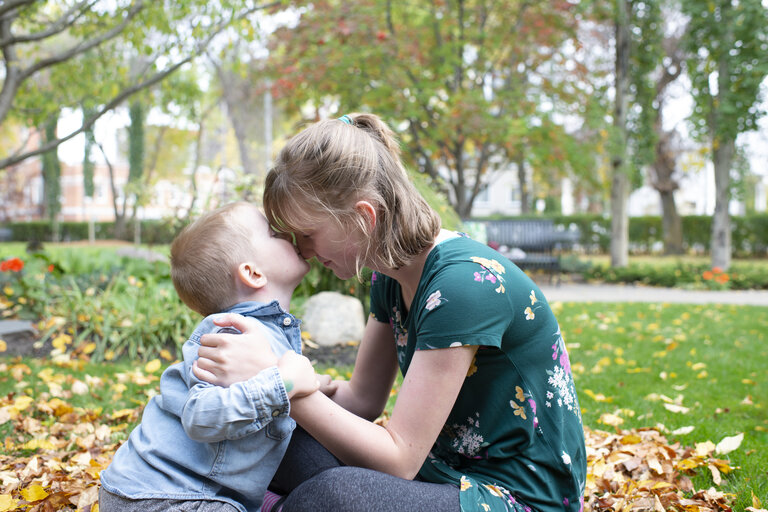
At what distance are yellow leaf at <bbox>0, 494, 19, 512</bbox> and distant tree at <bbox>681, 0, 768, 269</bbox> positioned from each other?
11.3 m

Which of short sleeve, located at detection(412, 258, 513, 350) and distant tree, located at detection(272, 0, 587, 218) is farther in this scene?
distant tree, located at detection(272, 0, 587, 218)

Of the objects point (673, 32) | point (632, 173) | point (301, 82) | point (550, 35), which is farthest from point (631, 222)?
point (301, 82)

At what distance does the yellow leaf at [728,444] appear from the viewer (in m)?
2.61

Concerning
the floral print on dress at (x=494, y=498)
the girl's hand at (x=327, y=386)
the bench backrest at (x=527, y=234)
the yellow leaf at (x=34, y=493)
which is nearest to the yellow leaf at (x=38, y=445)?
the yellow leaf at (x=34, y=493)

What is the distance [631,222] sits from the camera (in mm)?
20359

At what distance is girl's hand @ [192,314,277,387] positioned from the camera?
1.40 metres

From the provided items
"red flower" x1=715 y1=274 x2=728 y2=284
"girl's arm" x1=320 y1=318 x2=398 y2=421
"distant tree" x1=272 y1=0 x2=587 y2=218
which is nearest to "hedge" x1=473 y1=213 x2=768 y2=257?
"distant tree" x1=272 y1=0 x2=587 y2=218

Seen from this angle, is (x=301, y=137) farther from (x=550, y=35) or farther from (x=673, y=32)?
(x=673, y=32)

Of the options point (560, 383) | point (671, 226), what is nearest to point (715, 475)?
point (560, 383)

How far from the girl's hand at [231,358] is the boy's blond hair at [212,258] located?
0.78ft

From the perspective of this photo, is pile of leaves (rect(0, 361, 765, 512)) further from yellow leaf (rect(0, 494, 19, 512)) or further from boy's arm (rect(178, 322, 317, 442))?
boy's arm (rect(178, 322, 317, 442))

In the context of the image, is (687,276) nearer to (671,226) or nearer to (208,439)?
(671,226)

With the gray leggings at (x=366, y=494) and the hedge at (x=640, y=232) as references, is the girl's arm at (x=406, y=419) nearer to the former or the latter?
the gray leggings at (x=366, y=494)

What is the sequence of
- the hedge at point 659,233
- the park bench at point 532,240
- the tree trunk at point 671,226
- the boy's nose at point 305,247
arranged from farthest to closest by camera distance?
the tree trunk at point 671,226 < the hedge at point 659,233 < the park bench at point 532,240 < the boy's nose at point 305,247
